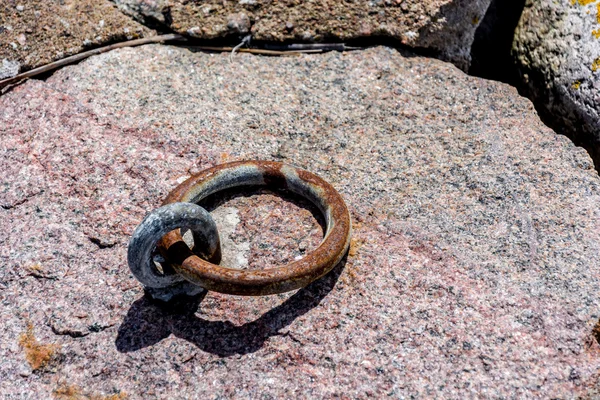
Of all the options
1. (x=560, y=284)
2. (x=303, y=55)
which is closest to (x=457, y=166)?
(x=560, y=284)

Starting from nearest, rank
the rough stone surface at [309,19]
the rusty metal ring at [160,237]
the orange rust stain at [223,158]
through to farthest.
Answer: the rusty metal ring at [160,237] → the orange rust stain at [223,158] → the rough stone surface at [309,19]

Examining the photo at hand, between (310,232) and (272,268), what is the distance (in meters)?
0.46

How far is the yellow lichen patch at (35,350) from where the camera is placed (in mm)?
2328

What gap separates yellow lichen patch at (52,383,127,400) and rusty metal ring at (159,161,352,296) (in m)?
0.48

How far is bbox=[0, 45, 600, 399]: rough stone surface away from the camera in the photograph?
7.48 ft

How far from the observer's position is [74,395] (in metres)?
2.25

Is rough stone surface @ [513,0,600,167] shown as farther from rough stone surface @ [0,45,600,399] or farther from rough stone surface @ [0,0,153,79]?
rough stone surface @ [0,0,153,79]

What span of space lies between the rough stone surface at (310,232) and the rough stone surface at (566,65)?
165mm

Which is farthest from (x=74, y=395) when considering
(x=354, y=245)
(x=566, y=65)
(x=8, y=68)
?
(x=566, y=65)

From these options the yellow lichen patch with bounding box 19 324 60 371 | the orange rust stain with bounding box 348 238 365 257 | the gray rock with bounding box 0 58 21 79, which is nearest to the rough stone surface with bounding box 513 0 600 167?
the orange rust stain with bounding box 348 238 365 257

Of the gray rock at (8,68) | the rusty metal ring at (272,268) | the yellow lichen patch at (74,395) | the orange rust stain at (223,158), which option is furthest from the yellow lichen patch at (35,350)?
the gray rock at (8,68)

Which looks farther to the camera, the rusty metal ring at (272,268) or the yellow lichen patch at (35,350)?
the yellow lichen patch at (35,350)

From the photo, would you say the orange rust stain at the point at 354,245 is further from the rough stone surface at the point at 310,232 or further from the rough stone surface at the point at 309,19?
the rough stone surface at the point at 309,19

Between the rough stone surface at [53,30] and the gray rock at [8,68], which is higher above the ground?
the rough stone surface at [53,30]
